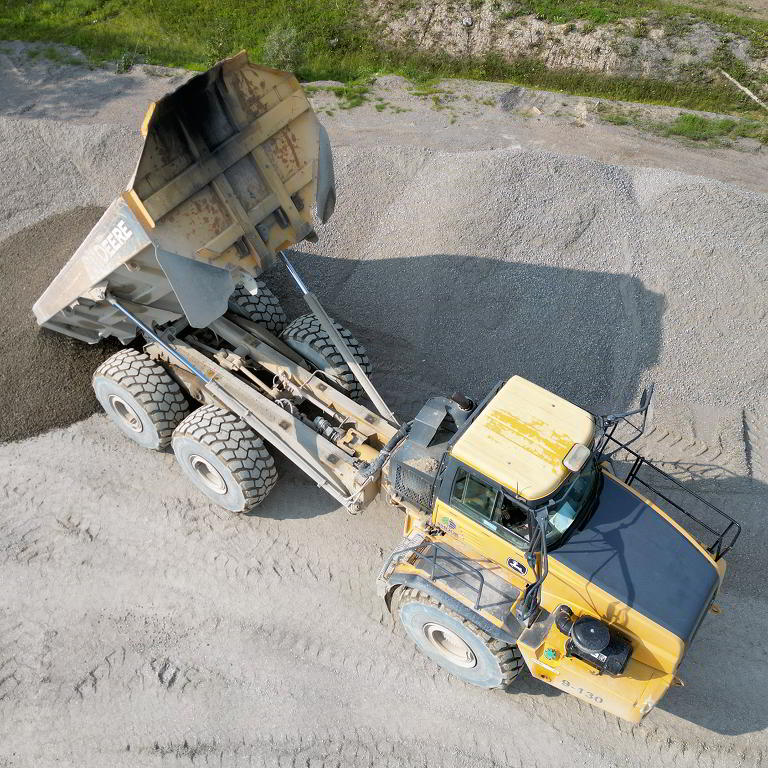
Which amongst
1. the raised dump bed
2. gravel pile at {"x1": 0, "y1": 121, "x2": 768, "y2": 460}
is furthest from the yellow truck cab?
gravel pile at {"x1": 0, "y1": 121, "x2": 768, "y2": 460}

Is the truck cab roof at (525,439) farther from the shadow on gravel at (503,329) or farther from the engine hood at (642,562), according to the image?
the shadow on gravel at (503,329)

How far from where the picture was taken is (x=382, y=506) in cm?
834

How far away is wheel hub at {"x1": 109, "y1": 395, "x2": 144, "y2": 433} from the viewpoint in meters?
8.38

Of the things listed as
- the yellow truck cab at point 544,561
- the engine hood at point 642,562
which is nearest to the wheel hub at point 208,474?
the yellow truck cab at point 544,561

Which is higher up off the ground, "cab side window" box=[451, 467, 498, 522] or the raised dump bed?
the raised dump bed

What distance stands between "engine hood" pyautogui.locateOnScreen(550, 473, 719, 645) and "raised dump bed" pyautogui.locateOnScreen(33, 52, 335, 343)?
4395 mm

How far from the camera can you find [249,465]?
7625 millimetres

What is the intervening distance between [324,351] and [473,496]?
314cm

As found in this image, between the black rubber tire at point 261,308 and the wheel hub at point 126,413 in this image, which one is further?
the black rubber tire at point 261,308

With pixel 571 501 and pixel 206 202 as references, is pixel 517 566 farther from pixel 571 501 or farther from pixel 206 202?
pixel 206 202

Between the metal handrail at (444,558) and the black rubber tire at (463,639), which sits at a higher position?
the metal handrail at (444,558)

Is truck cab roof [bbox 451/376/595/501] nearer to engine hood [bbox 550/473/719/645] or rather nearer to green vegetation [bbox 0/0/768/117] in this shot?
engine hood [bbox 550/473/719/645]

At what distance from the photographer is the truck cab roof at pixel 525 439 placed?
5855 mm

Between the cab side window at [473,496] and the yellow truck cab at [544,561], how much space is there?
0.01m
